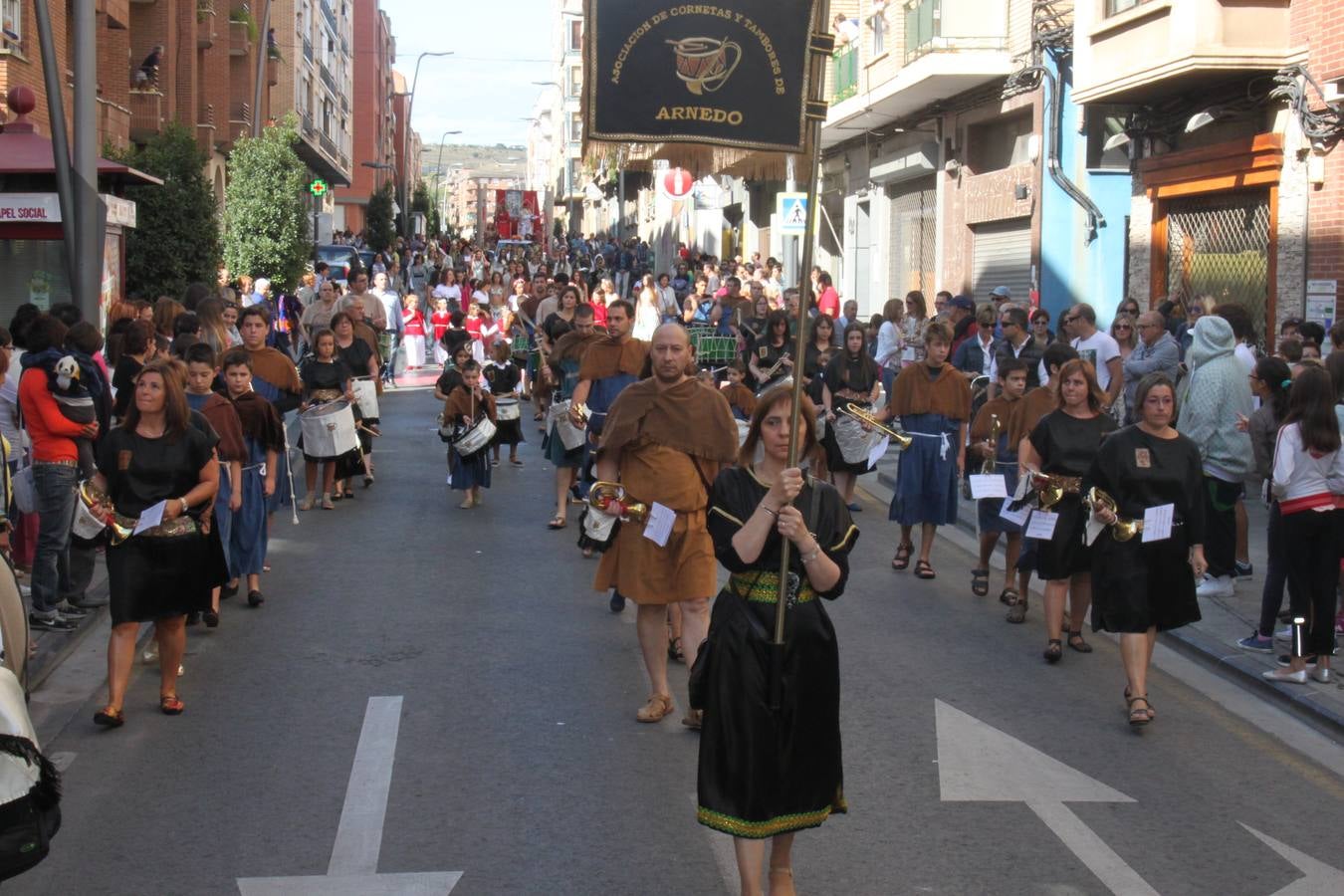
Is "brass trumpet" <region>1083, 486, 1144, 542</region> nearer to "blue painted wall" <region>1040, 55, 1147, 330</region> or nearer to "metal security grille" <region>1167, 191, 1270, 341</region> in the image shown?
"metal security grille" <region>1167, 191, 1270, 341</region>

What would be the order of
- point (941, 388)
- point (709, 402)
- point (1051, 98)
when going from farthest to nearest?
point (1051, 98) → point (941, 388) → point (709, 402)

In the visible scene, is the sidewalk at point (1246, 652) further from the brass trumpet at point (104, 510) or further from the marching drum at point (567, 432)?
the brass trumpet at point (104, 510)

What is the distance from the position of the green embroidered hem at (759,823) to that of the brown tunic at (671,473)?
2336 mm

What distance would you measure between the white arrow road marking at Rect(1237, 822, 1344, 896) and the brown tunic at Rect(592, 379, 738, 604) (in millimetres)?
2664

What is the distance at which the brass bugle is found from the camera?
38.2 ft

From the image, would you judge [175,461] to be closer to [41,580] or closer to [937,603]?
[41,580]

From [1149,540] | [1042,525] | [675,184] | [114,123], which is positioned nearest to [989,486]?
[1042,525]

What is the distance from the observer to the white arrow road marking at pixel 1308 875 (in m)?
5.64

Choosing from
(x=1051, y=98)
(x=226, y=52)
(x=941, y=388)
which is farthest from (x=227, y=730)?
(x=226, y=52)

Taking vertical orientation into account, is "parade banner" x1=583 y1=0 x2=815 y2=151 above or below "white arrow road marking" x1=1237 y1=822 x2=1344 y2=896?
above

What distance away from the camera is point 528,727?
7.54 m

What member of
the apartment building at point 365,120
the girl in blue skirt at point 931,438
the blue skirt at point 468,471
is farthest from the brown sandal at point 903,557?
the apartment building at point 365,120

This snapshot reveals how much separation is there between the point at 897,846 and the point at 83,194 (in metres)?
9.10

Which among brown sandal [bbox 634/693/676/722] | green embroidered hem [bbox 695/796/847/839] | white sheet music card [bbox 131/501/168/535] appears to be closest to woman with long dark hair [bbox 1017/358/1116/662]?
brown sandal [bbox 634/693/676/722]
